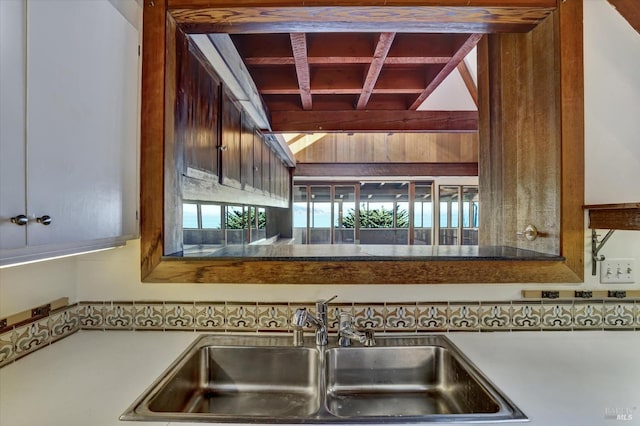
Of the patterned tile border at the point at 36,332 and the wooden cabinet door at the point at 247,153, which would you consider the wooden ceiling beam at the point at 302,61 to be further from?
the patterned tile border at the point at 36,332

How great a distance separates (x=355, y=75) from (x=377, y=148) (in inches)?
165

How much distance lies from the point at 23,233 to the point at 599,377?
1551mm

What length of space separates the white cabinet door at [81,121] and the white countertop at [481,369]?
16.1 inches

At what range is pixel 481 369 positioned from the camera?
3.28 feet

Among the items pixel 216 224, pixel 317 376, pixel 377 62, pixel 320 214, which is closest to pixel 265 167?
pixel 216 224

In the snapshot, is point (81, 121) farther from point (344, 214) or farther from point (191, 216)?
point (344, 214)

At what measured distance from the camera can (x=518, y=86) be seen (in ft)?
4.76

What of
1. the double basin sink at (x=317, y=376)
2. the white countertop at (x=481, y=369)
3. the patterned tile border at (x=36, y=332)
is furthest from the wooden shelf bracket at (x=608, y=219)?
the patterned tile border at (x=36, y=332)

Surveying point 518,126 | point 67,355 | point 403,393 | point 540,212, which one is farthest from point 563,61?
point 67,355

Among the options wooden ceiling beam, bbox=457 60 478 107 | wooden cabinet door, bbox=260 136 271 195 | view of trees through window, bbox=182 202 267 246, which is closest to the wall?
view of trees through window, bbox=182 202 267 246

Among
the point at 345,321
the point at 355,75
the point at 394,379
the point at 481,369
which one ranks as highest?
the point at 355,75

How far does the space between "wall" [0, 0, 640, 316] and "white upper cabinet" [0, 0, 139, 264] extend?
28 centimetres

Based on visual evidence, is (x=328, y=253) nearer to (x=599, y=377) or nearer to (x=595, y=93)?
(x=599, y=377)

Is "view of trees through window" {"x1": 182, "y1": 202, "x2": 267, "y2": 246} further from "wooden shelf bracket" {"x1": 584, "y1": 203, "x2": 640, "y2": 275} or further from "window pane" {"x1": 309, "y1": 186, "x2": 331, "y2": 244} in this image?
"window pane" {"x1": 309, "y1": 186, "x2": 331, "y2": 244}
